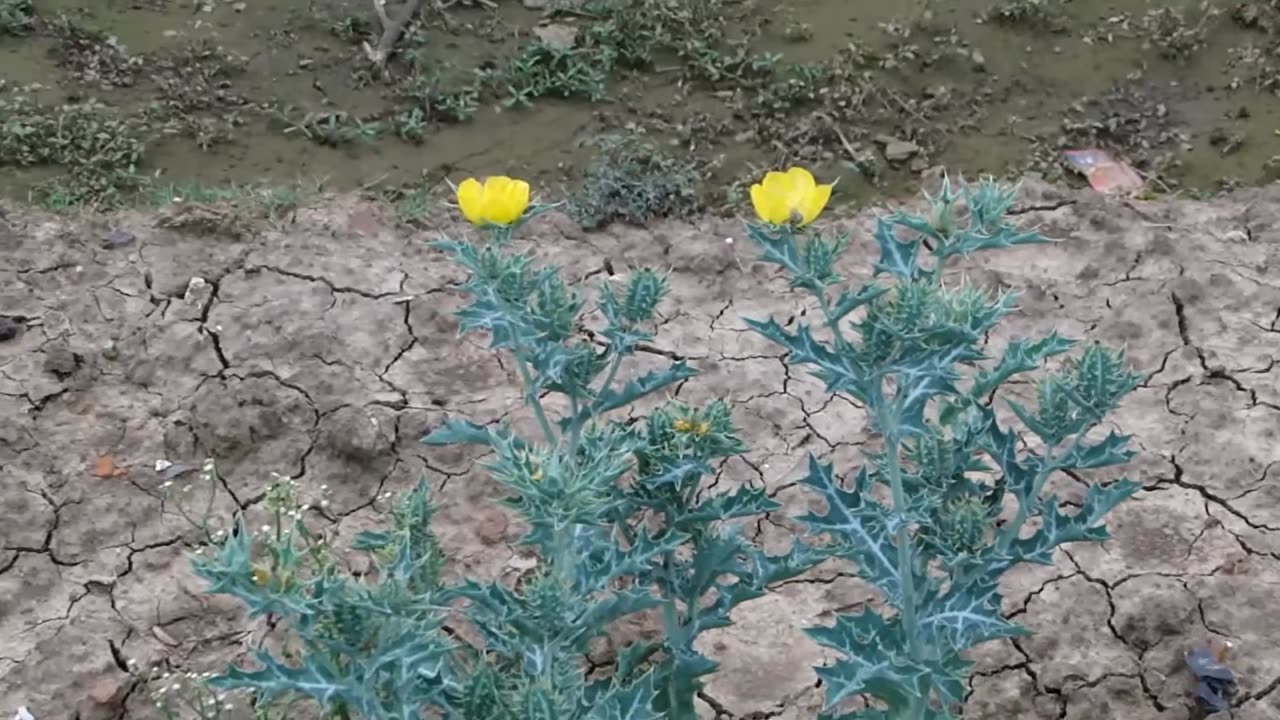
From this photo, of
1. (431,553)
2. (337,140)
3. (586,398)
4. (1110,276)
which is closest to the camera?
(431,553)

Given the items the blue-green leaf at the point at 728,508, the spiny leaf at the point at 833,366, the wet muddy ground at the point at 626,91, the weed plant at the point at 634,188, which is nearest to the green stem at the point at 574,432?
the blue-green leaf at the point at 728,508

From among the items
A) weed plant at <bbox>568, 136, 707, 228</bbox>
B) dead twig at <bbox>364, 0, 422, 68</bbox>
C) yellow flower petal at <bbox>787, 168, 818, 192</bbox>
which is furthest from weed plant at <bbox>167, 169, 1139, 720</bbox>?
dead twig at <bbox>364, 0, 422, 68</bbox>

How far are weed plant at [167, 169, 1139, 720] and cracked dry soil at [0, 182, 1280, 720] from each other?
2.45 ft

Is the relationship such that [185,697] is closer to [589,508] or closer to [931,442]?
[589,508]

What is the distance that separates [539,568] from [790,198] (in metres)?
0.68

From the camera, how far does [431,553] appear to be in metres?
1.97

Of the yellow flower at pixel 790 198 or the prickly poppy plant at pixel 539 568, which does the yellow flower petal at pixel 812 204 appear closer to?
the yellow flower at pixel 790 198

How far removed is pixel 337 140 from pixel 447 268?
3.06 ft

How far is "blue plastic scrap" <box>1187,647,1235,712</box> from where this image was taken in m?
2.72

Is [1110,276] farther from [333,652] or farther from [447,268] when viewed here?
[333,652]

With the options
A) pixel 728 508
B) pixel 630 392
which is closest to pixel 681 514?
pixel 728 508

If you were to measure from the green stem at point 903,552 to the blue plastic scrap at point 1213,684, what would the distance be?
3.15 ft

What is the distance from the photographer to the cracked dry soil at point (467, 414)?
9.41 feet

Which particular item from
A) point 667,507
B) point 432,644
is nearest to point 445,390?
point 667,507
